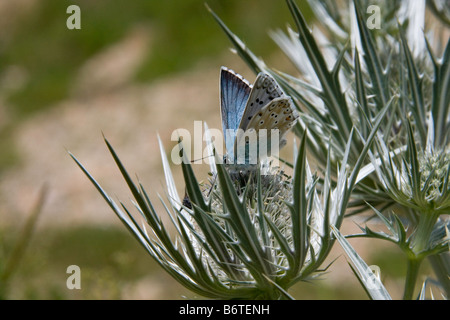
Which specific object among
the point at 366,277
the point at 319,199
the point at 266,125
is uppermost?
the point at 266,125

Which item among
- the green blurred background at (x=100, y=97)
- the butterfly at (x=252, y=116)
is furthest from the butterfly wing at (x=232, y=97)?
the green blurred background at (x=100, y=97)

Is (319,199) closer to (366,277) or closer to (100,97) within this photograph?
(366,277)

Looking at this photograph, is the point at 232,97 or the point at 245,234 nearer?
the point at 245,234

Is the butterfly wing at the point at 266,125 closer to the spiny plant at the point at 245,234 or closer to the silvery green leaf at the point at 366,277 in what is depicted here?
the spiny plant at the point at 245,234

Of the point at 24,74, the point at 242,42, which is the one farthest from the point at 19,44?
the point at 242,42

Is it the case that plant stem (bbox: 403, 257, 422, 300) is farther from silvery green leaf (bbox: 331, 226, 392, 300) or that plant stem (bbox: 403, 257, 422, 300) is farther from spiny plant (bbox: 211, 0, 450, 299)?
silvery green leaf (bbox: 331, 226, 392, 300)

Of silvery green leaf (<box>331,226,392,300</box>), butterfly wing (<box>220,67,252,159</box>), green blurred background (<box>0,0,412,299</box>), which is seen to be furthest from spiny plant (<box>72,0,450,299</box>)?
green blurred background (<box>0,0,412,299</box>)

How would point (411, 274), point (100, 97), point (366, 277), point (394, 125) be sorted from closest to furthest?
point (366, 277) < point (411, 274) < point (394, 125) < point (100, 97)

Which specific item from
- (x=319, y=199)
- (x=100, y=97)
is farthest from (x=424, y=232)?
(x=100, y=97)
